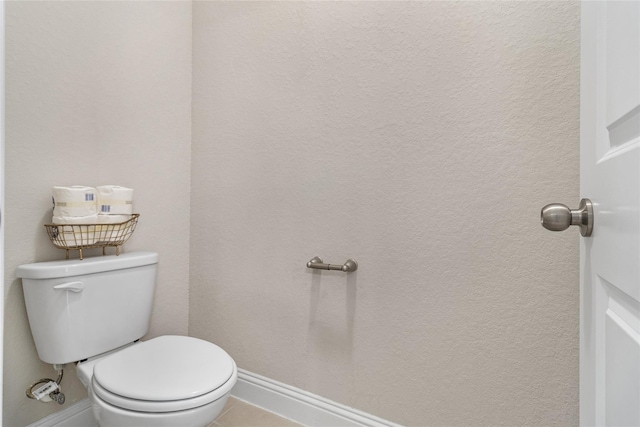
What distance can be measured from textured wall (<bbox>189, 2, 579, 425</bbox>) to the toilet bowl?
0.46m

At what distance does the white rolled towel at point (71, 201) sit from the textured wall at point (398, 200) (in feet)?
1.88

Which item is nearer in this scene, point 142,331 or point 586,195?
point 586,195

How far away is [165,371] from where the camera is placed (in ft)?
3.63

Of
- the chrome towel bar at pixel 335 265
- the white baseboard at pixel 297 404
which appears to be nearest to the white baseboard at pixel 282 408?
the white baseboard at pixel 297 404

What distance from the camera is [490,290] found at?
1.13 meters

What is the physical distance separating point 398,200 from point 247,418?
3.80 feet

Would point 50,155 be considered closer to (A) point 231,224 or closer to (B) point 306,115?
(A) point 231,224

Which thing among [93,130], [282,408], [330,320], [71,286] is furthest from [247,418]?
[93,130]

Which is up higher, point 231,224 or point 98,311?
point 231,224

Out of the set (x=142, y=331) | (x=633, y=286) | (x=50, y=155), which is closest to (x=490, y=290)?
(x=633, y=286)

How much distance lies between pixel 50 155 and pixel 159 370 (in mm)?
889

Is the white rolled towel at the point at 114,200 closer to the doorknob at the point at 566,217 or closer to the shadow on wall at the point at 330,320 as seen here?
the shadow on wall at the point at 330,320

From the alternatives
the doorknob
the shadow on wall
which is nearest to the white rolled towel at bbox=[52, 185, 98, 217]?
the shadow on wall

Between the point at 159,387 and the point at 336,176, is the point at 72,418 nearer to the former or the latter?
the point at 159,387
